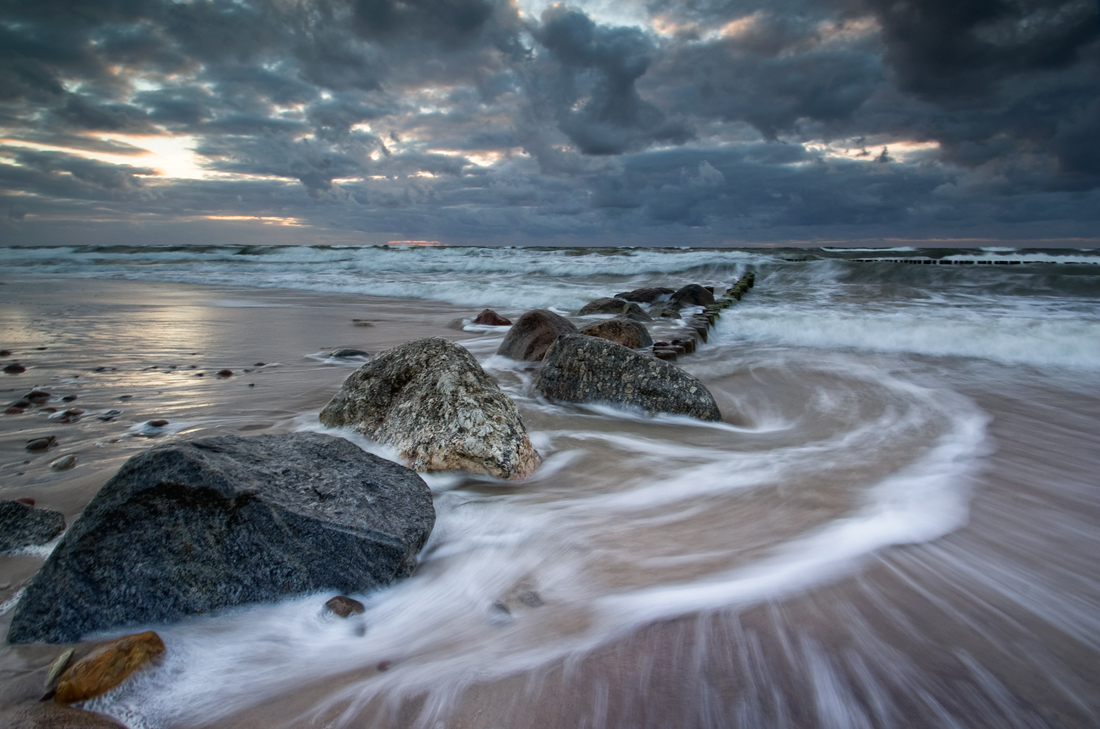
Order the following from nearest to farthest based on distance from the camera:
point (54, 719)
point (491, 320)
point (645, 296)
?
point (54, 719), point (491, 320), point (645, 296)

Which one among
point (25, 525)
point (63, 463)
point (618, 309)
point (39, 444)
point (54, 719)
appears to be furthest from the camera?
point (618, 309)

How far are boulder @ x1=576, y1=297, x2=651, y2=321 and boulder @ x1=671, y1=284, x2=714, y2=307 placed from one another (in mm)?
2261

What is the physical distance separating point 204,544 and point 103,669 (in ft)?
1.29

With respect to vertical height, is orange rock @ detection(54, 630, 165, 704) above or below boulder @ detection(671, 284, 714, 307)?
below

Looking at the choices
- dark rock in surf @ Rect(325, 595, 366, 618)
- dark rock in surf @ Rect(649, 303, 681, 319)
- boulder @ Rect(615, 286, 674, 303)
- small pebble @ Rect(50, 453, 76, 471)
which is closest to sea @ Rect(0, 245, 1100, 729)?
dark rock in surf @ Rect(325, 595, 366, 618)

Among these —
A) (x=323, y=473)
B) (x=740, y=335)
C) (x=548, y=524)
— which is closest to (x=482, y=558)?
(x=548, y=524)

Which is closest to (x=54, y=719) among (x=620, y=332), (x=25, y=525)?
(x=25, y=525)

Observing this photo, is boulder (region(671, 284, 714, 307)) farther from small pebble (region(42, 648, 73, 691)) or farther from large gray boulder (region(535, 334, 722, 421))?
small pebble (region(42, 648, 73, 691))

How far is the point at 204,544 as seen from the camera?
1710 mm

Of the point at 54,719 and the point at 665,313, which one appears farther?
the point at 665,313

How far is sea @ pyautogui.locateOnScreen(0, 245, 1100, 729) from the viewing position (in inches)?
58.1

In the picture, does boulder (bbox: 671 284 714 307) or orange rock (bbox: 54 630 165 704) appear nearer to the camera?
orange rock (bbox: 54 630 165 704)

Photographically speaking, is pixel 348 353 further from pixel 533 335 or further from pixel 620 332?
pixel 620 332

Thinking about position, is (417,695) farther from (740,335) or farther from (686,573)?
(740,335)
